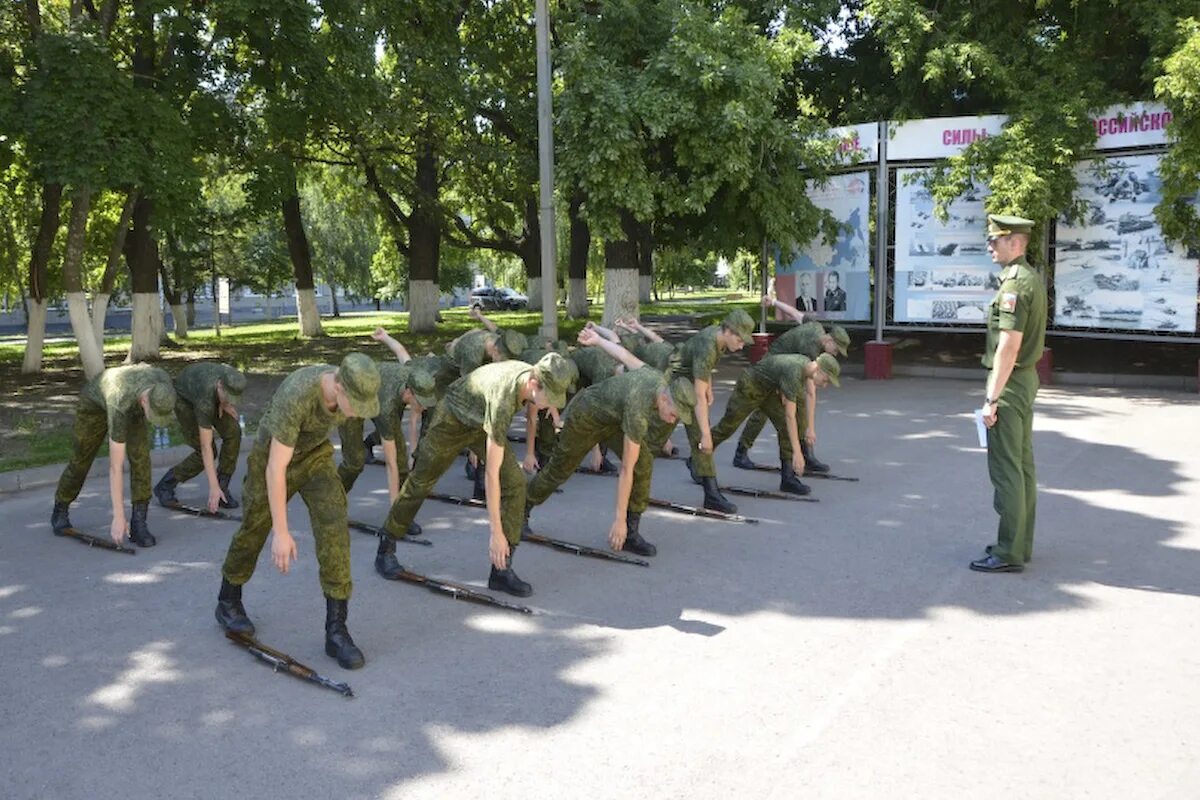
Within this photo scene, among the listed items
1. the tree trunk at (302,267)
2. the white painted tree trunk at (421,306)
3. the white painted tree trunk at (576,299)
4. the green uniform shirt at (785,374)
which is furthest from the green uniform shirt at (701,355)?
the white painted tree trunk at (576,299)

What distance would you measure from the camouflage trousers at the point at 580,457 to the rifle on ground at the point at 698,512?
1.14 metres

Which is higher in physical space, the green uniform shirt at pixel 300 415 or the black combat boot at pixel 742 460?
the green uniform shirt at pixel 300 415

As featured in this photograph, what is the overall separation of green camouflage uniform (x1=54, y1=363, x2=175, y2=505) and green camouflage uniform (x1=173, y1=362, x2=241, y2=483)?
45cm

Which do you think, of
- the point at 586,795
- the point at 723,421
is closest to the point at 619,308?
the point at 723,421

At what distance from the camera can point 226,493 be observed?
8.26m

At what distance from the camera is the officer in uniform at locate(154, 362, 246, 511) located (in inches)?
292

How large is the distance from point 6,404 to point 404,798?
12.6 metres

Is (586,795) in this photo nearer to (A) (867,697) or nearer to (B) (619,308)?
(A) (867,697)

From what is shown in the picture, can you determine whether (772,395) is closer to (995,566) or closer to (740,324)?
(740,324)

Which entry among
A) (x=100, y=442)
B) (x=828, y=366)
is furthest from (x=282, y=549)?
(x=828, y=366)

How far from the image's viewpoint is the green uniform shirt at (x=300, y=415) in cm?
459

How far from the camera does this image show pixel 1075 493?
26.8ft

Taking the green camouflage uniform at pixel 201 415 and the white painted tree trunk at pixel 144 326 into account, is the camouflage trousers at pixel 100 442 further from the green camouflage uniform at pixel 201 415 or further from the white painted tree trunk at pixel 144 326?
the white painted tree trunk at pixel 144 326

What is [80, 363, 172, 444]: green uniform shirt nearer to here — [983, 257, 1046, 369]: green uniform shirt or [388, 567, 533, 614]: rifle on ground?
[388, 567, 533, 614]: rifle on ground
